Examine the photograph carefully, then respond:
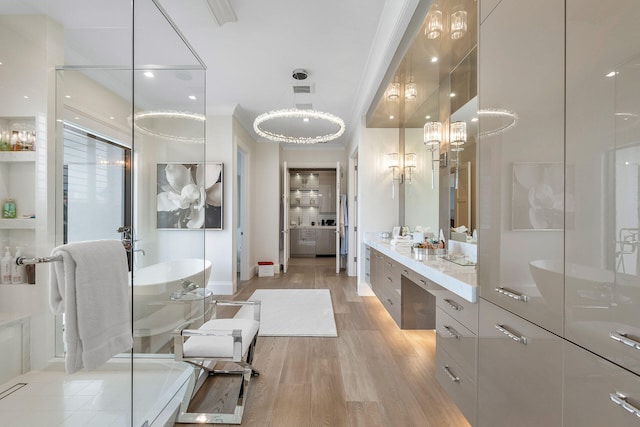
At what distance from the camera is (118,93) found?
5.80 feet

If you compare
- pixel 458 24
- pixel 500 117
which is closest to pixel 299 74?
pixel 458 24

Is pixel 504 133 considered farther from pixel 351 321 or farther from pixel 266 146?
pixel 266 146

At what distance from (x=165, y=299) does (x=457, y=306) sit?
1933mm

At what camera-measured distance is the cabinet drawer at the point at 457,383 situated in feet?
4.57

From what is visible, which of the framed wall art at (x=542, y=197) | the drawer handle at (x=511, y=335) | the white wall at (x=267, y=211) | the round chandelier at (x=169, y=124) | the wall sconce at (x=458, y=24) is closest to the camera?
the framed wall art at (x=542, y=197)

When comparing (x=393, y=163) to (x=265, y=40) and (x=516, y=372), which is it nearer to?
(x=265, y=40)

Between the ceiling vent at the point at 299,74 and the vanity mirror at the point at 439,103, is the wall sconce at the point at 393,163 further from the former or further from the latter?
the ceiling vent at the point at 299,74

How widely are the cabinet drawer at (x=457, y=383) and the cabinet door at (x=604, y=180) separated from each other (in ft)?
2.38

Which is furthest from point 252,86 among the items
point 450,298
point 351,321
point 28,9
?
→ point 450,298

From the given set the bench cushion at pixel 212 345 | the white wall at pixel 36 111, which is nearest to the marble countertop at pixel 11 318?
the white wall at pixel 36 111

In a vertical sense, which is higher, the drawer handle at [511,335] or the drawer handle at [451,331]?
the drawer handle at [511,335]

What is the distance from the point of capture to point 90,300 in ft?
4.28

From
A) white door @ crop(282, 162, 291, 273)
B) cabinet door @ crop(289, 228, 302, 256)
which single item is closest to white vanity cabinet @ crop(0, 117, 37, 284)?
white door @ crop(282, 162, 291, 273)

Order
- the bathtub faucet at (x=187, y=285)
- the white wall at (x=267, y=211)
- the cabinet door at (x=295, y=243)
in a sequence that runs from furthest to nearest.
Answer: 1. the cabinet door at (x=295, y=243)
2. the white wall at (x=267, y=211)
3. the bathtub faucet at (x=187, y=285)
